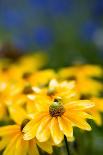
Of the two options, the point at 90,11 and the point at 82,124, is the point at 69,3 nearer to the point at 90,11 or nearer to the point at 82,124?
the point at 90,11

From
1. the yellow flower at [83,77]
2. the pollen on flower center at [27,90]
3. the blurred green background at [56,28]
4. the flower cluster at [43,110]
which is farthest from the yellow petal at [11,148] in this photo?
the blurred green background at [56,28]

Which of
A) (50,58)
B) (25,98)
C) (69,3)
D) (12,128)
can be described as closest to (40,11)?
(69,3)

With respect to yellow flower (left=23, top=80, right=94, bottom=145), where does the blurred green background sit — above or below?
above

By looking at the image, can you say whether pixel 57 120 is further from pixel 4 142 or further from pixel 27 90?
pixel 27 90

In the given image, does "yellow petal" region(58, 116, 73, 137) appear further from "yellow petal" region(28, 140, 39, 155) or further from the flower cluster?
"yellow petal" region(28, 140, 39, 155)

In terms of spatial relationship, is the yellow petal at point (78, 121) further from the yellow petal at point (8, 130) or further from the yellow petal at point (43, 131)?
the yellow petal at point (8, 130)

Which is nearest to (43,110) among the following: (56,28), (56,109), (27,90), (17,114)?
(56,109)

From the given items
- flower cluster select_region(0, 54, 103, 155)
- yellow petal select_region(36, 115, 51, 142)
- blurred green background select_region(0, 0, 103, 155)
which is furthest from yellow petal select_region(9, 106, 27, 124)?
blurred green background select_region(0, 0, 103, 155)
